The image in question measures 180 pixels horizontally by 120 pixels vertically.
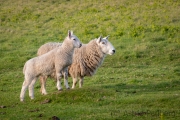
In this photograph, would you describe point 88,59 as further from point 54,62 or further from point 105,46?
point 54,62

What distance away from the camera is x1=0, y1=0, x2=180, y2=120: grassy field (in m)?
11.8

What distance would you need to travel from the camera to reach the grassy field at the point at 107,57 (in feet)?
38.5

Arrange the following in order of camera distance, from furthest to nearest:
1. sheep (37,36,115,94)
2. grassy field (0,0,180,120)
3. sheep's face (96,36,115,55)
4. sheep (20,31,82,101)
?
sheep (37,36,115,94) < sheep's face (96,36,115,55) < sheep (20,31,82,101) < grassy field (0,0,180,120)

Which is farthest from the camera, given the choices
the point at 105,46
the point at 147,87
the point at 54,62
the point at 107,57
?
the point at 107,57

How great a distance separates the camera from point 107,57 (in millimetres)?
21250

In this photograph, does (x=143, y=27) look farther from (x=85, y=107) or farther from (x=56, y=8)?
(x=85, y=107)

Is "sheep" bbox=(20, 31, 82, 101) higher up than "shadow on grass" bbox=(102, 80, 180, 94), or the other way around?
"sheep" bbox=(20, 31, 82, 101)

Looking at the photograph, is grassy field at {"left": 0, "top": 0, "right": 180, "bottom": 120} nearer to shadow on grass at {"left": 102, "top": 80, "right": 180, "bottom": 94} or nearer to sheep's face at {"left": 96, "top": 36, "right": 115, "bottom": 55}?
shadow on grass at {"left": 102, "top": 80, "right": 180, "bottom": 94}

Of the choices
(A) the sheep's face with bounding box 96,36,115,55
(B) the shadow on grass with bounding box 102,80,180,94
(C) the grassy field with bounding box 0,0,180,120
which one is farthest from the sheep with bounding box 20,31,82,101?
(B) the shadow on grass with bounding box 102,80,180,94

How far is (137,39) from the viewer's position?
23562 millimetres

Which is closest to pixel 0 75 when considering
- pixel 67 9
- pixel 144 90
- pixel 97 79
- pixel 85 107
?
pixel 97 79

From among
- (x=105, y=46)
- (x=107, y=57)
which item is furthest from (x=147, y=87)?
(x=107, y=57)

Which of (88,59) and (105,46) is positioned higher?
(105,46)

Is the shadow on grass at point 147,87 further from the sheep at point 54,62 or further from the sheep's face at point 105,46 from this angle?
the sheep at point 54,62
